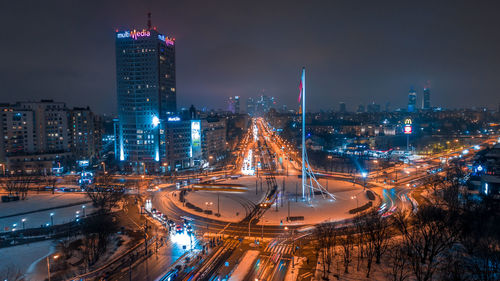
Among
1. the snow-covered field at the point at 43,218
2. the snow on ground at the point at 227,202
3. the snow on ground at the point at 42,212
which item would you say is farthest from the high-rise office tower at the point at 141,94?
the snow-covered field at the point at 43,218

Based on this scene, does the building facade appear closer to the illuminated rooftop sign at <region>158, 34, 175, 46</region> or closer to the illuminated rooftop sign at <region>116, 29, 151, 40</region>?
the illuminated rooftop sign at <region>116, 29, 151, 40</region>

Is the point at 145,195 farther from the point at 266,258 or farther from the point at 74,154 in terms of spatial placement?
the point at 74,154

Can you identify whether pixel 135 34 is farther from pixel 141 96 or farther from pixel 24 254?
Answer: pixel 24 254

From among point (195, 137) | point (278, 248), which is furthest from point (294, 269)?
point (195, 137)

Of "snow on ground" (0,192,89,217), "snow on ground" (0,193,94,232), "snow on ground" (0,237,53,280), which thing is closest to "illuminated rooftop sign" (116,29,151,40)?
"snow on ground" (0,192,89,217)

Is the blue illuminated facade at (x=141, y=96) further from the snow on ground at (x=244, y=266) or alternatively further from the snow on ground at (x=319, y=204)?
the snow on ground at (x=244, y=266)

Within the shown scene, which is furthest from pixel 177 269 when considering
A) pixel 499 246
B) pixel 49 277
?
pixel 499 246

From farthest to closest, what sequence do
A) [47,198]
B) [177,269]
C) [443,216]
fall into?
[47,198] → [443,216] → [177,269]
